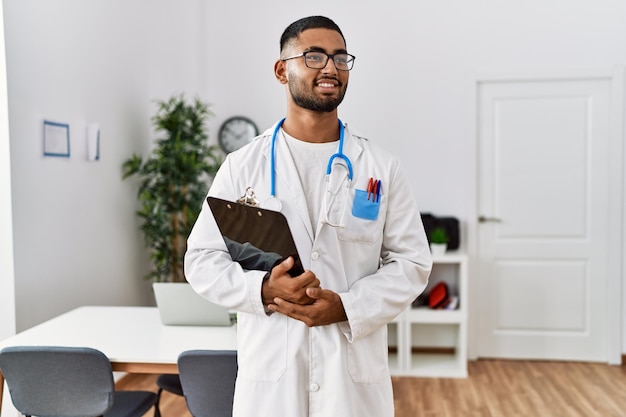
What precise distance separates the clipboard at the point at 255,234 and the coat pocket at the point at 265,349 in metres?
0.13

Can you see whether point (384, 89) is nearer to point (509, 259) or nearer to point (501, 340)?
point (509, 259)

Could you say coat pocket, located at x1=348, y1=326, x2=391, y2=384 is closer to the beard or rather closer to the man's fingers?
the man's fingers

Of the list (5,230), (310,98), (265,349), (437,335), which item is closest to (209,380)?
(265,349)

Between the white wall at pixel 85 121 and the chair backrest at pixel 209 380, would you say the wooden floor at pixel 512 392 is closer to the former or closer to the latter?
the white wall at pixel 85 121

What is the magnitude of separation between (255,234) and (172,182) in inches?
121

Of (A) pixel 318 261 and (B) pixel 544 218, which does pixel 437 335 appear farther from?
(A) pixel 318 261

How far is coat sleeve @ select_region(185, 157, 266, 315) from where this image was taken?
5.03ft

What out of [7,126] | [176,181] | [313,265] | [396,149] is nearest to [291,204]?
[313,265]

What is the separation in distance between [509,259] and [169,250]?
2.46m

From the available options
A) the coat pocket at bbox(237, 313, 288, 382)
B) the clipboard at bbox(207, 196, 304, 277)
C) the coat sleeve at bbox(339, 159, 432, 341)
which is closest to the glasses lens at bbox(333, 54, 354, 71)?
the coat sleeve at bbox(339, 159, 432, 341)

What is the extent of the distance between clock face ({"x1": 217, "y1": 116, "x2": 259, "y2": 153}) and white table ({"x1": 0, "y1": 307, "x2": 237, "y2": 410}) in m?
2.22

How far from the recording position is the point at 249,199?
1628 millimetres

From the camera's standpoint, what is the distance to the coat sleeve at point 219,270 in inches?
60.4

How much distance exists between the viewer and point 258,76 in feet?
16.8
